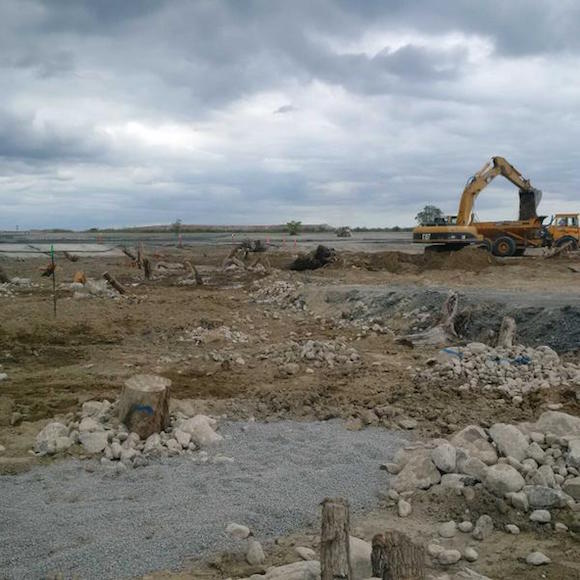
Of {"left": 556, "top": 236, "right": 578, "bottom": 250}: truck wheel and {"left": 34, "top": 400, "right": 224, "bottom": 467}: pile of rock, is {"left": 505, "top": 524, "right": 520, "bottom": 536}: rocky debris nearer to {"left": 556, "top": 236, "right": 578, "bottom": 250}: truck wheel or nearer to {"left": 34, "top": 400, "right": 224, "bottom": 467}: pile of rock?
{"left": 34, "top": 400, "right": 224, "bottom": 467}: pile of rock

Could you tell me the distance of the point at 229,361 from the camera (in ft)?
33.2

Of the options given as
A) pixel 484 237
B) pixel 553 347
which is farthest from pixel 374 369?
pixel 484 237

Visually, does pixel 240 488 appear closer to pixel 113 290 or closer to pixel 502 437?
pixel 502 437

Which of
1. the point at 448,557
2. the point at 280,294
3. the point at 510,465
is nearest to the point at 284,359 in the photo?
the point at 510,465

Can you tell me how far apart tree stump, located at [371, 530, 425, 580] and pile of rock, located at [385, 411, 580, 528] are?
131 cm

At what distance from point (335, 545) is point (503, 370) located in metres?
5.94

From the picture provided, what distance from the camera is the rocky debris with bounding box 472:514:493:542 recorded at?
4.49 meters

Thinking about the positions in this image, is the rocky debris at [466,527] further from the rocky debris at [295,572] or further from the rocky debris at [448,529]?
the rocky debris at [295,572]

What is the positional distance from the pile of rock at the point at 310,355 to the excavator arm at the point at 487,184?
16.1 meters

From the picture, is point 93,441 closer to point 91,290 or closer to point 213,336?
point 213,336

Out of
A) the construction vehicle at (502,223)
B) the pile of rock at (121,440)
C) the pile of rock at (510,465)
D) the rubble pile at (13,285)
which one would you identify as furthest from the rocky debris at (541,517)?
the construction vehicle at (502,223)

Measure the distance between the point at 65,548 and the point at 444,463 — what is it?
2961 mm

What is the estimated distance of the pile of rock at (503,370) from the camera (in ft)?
27.0

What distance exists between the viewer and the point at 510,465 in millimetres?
5289
